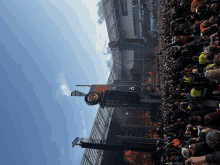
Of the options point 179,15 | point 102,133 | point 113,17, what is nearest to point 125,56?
point 113,17

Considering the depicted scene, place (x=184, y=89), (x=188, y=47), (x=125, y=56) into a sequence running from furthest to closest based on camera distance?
1. (x=125, y=56)
2. (x=184, y=89)
3. (x=188, y=47)

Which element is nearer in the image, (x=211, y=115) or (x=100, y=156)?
(x=211, y=115)

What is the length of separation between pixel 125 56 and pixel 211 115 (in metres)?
41.9

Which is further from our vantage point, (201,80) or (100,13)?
(100,13)

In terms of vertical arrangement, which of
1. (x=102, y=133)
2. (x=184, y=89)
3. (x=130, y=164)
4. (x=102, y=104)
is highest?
(x=184, y=89)

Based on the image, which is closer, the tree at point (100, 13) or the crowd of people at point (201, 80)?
the crowd of people at point (201, 80)

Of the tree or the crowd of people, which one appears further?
the tree

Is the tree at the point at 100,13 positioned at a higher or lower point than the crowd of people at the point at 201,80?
higher

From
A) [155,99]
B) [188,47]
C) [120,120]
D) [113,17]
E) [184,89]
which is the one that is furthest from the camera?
[113,17]

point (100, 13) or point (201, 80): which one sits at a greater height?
point (100, 13)

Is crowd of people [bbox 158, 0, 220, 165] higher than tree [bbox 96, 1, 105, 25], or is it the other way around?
tree [bbox 96, 1, 105, 25]

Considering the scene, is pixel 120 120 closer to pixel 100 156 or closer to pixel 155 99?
pixel 100 156

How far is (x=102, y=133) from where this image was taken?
2977cm

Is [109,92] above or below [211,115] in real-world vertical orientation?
below
